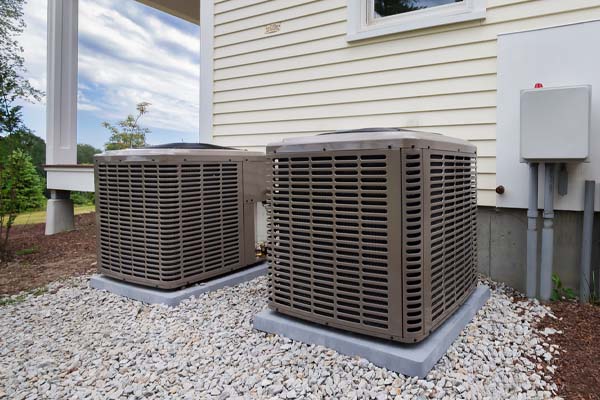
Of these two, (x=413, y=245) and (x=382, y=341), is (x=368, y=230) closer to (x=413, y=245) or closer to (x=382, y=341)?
(x=413, y=245)

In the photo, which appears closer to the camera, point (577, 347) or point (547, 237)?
point (577, 347)

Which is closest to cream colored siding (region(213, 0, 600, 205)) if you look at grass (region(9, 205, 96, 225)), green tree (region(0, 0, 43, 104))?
grass (region(9, 205, 96, 225))

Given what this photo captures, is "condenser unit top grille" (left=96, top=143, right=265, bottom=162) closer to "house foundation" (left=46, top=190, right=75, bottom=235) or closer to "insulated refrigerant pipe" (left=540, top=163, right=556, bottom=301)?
"insulated refrigerant pipe" (left=540, top=163, right=556, bottom=301)

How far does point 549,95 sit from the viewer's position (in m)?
2.14

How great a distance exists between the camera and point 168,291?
8.04ft

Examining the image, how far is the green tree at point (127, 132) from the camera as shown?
8891mm

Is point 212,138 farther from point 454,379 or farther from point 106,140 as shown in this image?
point 106,140

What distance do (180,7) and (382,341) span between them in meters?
7.33

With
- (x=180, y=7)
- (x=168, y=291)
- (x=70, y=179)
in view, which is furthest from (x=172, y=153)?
(x=180, y=7)

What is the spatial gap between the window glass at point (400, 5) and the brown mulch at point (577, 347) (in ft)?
7.54

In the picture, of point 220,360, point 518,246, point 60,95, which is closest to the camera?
point 220,360

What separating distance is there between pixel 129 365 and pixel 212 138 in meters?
2.99

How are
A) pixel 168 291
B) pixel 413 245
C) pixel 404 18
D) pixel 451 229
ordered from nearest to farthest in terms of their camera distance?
pixel 413 245 < pixel 451 229 < pixel 168 291 < pixel 404 18

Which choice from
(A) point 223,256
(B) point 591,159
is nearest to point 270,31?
(A) point 223,256
